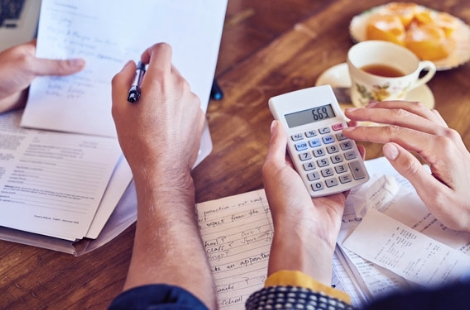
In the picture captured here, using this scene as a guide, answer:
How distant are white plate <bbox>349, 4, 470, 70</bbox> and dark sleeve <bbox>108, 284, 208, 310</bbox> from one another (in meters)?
0.64

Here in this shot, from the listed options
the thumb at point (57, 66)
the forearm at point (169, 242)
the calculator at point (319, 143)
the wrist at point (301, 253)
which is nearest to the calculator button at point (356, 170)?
the calculator at point (319, 143)

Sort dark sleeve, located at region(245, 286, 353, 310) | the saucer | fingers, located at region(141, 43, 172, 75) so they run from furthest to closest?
the saucer < fingers, located at region(141, 43, 172, 75) < dark sleeve, located at region(245, 286, 353, 310)

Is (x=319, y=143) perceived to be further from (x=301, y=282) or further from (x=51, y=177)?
(x=51, y=177)

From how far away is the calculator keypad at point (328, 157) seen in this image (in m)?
0.62

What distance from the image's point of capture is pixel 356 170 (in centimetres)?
63

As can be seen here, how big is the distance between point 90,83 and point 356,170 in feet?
1.50

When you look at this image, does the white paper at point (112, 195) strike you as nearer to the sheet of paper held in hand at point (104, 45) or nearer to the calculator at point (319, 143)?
the sheet of paper held in hand at point (104, 45)

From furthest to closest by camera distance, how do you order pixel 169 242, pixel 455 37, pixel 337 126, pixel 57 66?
pixel 455 37, pixel 57 66, pixel 337 126, pixel 169 242

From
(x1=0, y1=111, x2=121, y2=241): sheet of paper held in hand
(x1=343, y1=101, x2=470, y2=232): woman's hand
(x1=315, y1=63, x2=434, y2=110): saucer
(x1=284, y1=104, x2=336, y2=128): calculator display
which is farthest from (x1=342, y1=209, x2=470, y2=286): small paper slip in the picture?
(x1=0, y1=111, x2=121, y2=241): sheet of paper held in hand

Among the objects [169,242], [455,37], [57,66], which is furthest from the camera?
[455,37]

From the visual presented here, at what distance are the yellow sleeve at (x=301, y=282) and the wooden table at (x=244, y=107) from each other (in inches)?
8.5

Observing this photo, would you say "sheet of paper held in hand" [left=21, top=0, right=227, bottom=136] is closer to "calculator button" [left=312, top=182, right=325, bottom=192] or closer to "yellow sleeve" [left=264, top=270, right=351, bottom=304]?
"calculator button" [left=312, top=182, right=325, bottom=192]

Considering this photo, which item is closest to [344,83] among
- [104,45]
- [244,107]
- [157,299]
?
[244,107]

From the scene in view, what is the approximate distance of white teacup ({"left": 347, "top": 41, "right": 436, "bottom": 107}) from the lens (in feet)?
2.43
